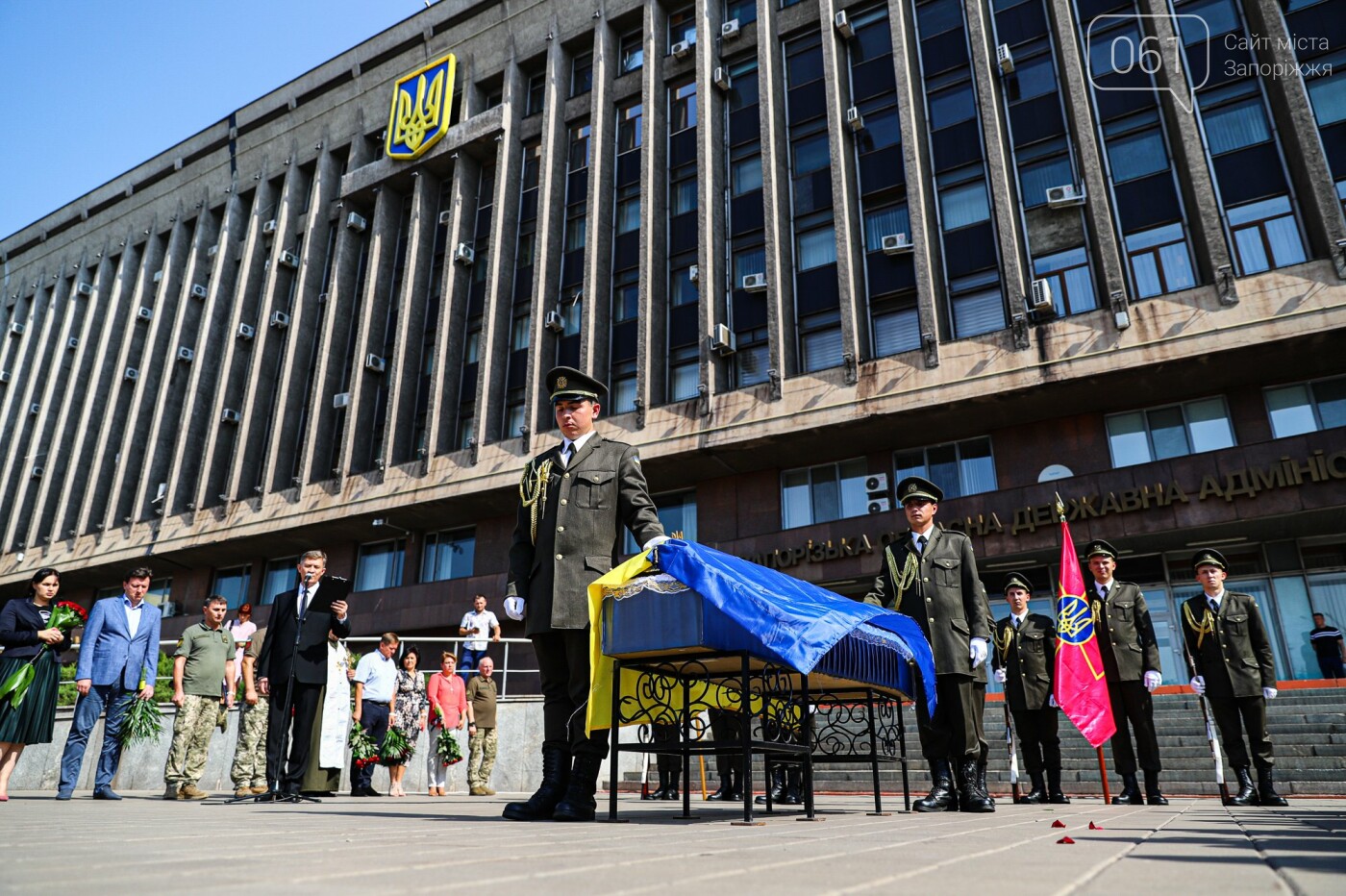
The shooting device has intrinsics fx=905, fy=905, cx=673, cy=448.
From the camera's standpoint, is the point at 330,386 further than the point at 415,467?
Yes

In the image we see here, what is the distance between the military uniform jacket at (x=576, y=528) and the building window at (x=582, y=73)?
88.4 ft

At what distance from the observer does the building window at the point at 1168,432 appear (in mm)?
18953

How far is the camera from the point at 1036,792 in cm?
970

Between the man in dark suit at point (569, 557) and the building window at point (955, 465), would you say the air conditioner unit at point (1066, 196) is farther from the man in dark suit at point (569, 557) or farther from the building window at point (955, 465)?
the man in dark suit at point (569, 557)

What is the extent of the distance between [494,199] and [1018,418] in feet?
57.9

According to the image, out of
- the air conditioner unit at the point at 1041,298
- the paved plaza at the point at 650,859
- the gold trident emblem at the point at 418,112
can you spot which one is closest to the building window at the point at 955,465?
the air conditioner unit at the point at 1041,298

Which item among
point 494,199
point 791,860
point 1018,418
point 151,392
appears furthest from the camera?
point 151,392

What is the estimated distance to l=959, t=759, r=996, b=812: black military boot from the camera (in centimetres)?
675

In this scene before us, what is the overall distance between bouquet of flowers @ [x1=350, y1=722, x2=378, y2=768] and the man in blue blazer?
283cm

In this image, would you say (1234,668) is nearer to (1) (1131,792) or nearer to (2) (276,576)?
(1) (1131,792)

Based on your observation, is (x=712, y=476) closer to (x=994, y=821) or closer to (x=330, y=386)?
(x=330, y=386)

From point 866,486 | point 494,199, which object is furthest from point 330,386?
point 866,486

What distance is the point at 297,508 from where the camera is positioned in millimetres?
29219

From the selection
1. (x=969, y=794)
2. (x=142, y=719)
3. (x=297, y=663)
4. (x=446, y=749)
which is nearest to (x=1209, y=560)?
(x=969, y=794)
